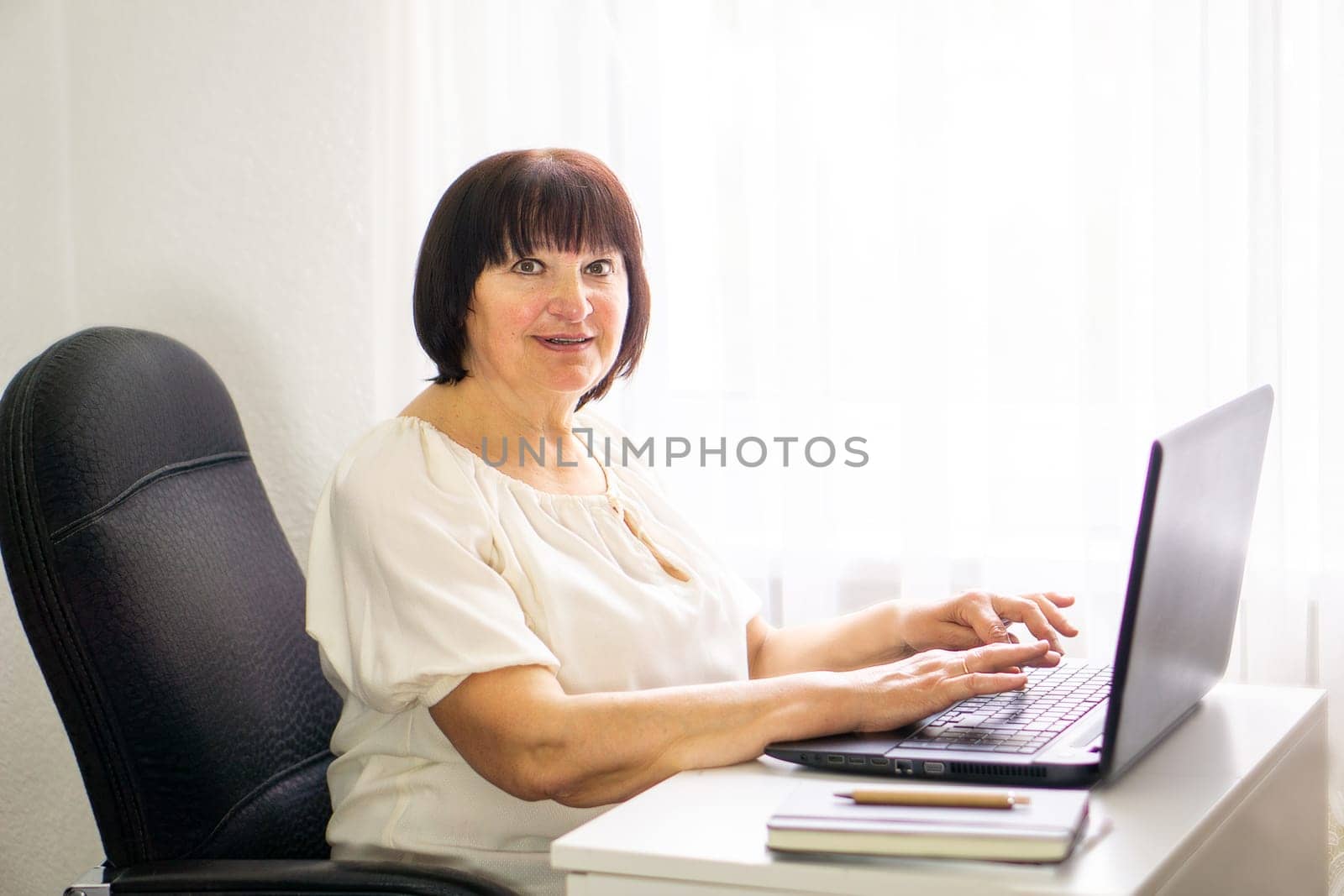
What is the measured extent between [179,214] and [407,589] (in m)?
0.96

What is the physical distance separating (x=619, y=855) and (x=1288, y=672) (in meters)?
1.12

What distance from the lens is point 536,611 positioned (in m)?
1.24

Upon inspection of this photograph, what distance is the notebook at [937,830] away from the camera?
2.60 ft

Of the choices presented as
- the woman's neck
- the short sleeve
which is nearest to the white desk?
the short sleeve

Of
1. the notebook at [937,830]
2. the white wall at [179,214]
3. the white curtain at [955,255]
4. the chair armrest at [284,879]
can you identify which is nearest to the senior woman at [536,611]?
the chair armrest at [284,879]

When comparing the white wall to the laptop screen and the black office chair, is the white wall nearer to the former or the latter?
the black office chair

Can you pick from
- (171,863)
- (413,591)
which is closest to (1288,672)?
(413,591)

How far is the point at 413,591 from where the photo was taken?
1151 millimetres

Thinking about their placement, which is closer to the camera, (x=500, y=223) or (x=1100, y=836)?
(x=1100, y=836)

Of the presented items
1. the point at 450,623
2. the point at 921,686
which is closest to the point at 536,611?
the point at 450,623

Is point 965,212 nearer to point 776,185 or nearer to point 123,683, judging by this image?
point 776,185

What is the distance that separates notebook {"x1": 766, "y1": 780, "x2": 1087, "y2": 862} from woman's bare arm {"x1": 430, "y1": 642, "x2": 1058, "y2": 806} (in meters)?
0.21

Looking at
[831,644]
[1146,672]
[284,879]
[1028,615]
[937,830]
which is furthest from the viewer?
[831,644]

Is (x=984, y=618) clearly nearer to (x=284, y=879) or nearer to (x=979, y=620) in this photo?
(x=979, y=620)
